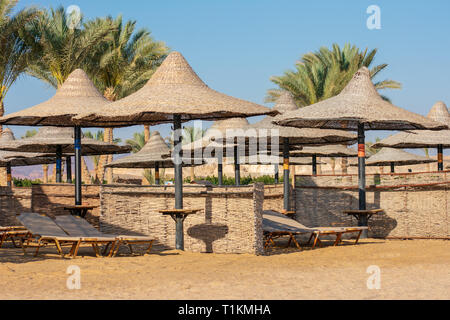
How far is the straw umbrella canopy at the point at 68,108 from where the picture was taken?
12883 millimetres

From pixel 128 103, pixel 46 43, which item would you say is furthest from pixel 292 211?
pixel 46 43

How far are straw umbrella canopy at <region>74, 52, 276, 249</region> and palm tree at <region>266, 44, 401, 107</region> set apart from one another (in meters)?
19.1

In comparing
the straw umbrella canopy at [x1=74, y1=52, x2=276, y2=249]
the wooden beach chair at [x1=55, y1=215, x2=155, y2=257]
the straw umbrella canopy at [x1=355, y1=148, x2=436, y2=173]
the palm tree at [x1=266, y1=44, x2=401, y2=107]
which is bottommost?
the wooden beach chair at [x1=55, y1=215, x2=155, y2=257]

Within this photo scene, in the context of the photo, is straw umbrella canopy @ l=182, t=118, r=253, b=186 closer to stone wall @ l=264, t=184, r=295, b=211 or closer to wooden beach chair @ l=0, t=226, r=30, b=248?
stone wall @ l=264, t=184, r=295, b=211

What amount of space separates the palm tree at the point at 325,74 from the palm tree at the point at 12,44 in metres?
12.0

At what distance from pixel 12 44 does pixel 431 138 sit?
18.2 meters

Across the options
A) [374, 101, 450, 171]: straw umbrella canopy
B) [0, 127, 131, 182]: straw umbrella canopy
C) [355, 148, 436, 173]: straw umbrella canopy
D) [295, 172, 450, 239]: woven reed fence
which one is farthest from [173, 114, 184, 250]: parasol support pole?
[355, 148, 436, 173]: straw umbrella canopy

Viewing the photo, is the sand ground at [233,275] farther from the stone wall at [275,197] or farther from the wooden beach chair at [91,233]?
the stone wall at [275,197]

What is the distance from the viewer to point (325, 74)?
1236 inches

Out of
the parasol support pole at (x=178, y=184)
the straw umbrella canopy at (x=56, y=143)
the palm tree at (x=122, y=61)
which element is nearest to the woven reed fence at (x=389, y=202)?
the parasol support pole at (x=178, y=184)

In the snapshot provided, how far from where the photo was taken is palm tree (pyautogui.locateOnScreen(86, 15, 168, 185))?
32719mm

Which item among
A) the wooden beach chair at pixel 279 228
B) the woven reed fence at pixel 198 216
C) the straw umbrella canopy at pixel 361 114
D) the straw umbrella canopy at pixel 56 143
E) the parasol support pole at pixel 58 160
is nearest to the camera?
the woven reed fence at pixel 198 216

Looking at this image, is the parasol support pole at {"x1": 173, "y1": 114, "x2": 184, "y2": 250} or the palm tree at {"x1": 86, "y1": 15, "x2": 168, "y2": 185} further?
the palm tree at {"x1": 86, "y1": 15, "x2": 168, "y2": 185}
